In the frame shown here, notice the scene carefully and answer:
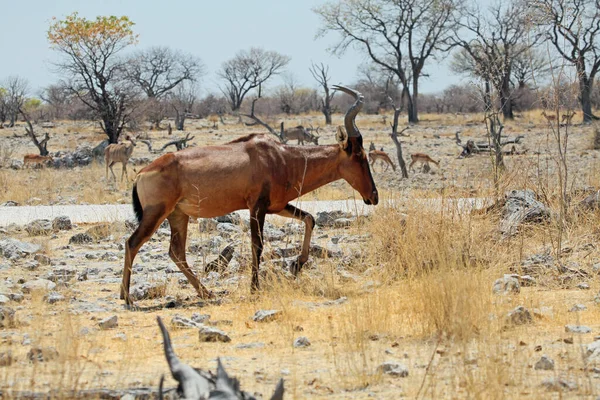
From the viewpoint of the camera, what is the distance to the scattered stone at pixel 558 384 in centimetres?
457

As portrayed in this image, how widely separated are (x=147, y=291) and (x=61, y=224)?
5223mm

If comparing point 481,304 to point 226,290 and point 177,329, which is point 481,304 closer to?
point 177,329

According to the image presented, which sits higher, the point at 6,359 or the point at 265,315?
the point at 6,359

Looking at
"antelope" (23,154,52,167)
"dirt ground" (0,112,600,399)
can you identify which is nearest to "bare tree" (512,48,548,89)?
"dirt ground" (0,112,600,399)

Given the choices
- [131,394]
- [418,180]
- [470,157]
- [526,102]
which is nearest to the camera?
[131,394]

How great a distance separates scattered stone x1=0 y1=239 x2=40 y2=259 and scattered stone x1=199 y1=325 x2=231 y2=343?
4870 mm

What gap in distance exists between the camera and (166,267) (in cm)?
980

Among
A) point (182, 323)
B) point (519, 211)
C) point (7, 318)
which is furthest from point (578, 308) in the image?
point (7, 318)

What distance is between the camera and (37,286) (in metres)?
8.11

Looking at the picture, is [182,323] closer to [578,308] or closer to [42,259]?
[578,308]

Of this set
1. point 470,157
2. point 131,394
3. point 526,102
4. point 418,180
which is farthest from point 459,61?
point 131,394

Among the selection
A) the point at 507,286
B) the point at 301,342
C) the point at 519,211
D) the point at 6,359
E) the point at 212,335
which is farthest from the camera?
the point at 519,211

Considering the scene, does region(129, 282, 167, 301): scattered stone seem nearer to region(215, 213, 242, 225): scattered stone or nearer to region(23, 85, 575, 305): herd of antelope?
region(23, 85, 575, 305): herd of antelope

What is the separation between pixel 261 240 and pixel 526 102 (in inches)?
2305
